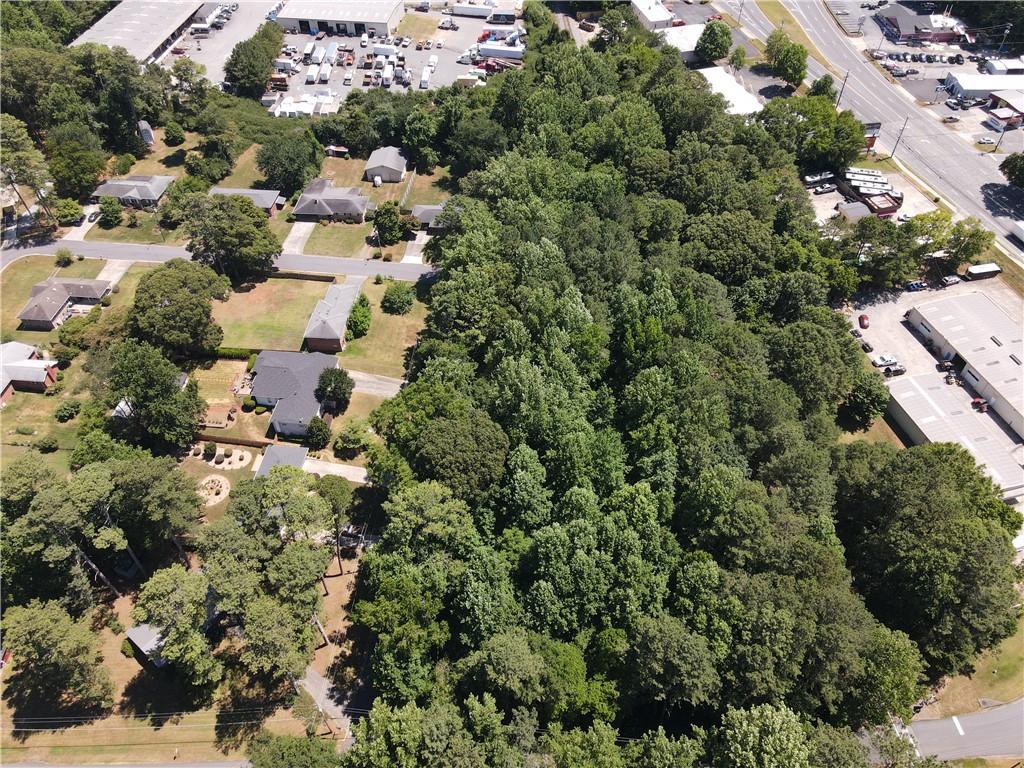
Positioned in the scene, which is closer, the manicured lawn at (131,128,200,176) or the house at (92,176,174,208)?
the house at (92,176,174,208)

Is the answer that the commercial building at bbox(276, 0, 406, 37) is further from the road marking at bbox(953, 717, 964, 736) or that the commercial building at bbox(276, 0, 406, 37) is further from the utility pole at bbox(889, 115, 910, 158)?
the road marking at bbox(953, 717, 964, 736)

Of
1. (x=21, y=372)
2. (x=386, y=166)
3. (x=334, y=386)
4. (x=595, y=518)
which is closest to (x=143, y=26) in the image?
(x=386, y=166)

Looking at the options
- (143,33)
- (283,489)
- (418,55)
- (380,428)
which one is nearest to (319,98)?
(418,55)

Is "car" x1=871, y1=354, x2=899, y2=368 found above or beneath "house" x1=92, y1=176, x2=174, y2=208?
above

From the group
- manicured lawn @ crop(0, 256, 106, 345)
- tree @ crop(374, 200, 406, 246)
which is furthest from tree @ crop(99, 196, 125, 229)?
tree @ crop(374, 200, 406, 246)

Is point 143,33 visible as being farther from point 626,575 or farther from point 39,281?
point 626,575

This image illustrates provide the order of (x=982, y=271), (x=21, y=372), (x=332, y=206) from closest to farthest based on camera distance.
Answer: (x=21, y=372) < (x=982, y=271) < (x=332, y=206)

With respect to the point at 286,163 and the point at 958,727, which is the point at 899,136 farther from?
the point at 286,163
